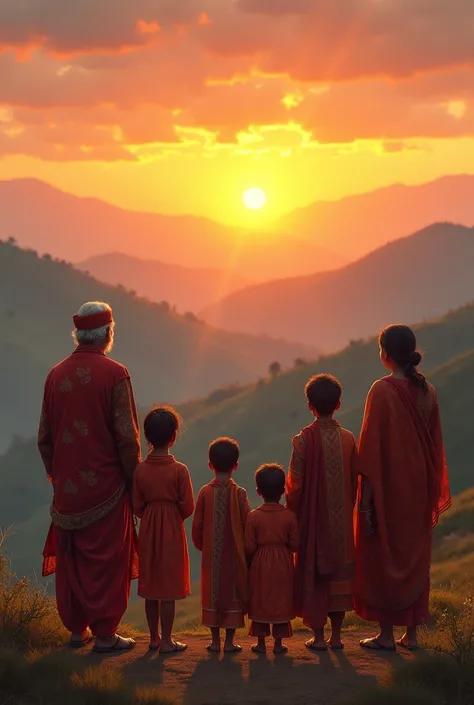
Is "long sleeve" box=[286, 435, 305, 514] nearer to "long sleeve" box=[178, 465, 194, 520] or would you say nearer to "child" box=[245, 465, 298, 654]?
"child" box=[245, 465, 298, 654]

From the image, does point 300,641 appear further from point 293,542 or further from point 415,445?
point 415,445

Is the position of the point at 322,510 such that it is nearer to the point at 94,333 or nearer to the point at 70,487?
the point at 70,487

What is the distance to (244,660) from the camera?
7.92m

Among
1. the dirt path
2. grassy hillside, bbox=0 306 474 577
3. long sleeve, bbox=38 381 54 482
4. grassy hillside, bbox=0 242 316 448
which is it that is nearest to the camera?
the dirt path

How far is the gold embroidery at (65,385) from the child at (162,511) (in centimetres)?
67

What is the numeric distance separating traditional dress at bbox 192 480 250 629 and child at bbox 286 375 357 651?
41cm

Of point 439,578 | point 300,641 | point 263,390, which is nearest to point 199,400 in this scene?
point 263,390


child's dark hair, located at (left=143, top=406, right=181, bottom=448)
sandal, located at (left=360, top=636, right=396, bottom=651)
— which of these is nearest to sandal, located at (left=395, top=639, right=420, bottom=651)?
sandal, located at (left=360, top=636, right=396, bottom=651)

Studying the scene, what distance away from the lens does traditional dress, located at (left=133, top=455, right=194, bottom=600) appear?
26.3 feet

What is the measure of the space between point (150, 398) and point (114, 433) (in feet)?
453

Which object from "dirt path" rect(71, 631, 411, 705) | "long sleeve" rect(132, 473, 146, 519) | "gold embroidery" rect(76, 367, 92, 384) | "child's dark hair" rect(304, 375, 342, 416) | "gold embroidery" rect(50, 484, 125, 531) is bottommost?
"dirt path" rect(71, 631, 411, 705)

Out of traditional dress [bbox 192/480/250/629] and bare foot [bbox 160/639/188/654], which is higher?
traditional dress [bbox 192/480/250/629]

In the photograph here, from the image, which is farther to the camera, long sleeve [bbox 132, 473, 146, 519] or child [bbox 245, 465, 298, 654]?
long sleeve [bbox 132, 473, 146, 519]

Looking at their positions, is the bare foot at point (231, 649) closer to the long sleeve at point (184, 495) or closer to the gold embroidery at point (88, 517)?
the long sleeve at point (184, 495)
